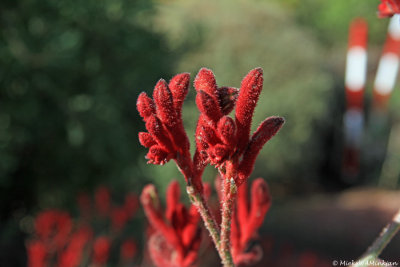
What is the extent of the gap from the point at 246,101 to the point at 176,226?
0.34 m

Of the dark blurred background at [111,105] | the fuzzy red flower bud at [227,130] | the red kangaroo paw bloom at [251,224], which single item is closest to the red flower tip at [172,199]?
the red kangaroo paw bloom at [251,224]

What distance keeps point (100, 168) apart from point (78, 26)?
148 cm

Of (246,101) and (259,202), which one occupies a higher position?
(246,101)

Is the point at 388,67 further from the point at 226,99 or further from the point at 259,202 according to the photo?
the point at 226,99

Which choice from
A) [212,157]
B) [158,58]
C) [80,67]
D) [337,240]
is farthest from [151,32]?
[212,157]

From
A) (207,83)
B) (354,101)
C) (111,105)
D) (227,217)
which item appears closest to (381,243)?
(227,217)

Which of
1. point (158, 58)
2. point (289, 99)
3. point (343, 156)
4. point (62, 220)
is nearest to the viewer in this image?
point (62, 220)

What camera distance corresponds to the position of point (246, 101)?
642 mm

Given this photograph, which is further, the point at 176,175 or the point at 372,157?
the point at 372,157

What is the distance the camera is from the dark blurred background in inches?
156

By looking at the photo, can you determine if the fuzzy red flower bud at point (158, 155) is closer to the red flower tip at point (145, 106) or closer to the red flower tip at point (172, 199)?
the red flower tip at point (145, 106)

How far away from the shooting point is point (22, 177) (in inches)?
Result: 195

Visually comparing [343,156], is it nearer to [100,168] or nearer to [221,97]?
[100,168]

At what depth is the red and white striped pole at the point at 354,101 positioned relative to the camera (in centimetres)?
826
